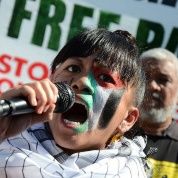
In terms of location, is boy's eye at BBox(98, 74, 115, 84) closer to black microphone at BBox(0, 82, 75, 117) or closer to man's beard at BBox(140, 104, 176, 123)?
black microphone at BBox(0, 82, 75, 117)

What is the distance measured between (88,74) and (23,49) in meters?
2.18

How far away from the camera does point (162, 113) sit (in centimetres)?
313

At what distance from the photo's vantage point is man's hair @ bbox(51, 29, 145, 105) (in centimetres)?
158

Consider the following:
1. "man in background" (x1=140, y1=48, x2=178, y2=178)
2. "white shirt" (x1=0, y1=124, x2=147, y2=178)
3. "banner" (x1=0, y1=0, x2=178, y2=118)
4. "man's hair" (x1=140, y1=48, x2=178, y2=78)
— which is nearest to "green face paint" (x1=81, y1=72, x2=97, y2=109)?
"white shirt" (x1=0, y1=124, x2=147, y2=178)

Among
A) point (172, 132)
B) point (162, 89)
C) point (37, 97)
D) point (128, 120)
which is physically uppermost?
point (37, 97)

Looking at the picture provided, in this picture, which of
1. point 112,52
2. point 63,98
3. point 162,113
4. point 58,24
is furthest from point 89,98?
point 58,24

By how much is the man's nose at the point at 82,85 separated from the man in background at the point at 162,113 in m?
1.18

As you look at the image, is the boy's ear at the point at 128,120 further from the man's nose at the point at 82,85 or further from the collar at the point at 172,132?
the collar at the point at 172,132

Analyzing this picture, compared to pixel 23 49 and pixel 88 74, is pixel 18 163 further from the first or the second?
pixel 23 49

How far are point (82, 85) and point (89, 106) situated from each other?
0.20ft

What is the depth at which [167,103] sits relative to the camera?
10.5ft

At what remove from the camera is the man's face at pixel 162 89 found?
3105 mm

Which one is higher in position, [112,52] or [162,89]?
[112,52]

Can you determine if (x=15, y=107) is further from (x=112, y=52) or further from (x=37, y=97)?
(x=112, y=52)
